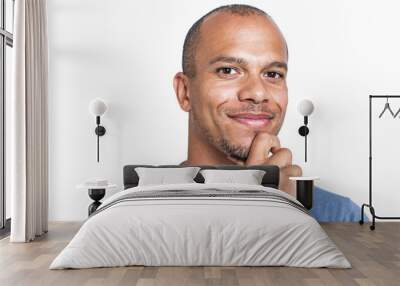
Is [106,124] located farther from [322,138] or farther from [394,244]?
[394,244]

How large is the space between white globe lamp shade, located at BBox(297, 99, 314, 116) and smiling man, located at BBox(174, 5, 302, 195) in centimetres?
23

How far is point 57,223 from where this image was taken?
7516 mm

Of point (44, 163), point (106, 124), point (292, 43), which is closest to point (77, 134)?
point (106, 124)

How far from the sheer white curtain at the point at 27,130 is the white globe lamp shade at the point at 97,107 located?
0.82 m

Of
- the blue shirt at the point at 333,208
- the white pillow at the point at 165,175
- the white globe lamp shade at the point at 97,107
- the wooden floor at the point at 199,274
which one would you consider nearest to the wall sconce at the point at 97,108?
the white globe lamp shade at the point at 97,107

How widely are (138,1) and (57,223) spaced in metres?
3.05

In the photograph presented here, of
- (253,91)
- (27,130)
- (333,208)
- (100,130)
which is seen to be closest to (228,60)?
(253,91)

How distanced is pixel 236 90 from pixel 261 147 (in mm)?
802

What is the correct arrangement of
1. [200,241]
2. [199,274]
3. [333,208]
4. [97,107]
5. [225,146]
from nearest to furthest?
1. [199,274]
2. [200,241]
3. [97,107]
4. [225,146]
5. [333,208]

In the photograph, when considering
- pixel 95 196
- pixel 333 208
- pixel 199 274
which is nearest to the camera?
pixel 199 274

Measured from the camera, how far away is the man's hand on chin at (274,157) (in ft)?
24.7

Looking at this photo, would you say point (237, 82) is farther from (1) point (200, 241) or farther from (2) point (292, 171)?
(1) point (200, 241)

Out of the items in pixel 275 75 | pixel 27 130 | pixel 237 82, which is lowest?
pixel 27 130

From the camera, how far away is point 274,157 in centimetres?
758
